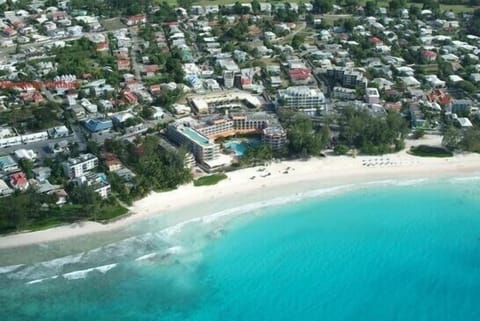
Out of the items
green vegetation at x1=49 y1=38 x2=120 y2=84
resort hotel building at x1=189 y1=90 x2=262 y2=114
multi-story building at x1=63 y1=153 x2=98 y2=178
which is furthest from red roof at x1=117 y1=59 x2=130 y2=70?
multi-story building at x1=63 y1=153 x2=98 y2=178

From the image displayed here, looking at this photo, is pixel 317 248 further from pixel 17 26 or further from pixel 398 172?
pixel 17 26

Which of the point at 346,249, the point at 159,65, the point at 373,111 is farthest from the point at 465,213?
the point at 159,65

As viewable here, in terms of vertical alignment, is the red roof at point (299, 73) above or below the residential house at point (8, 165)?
above

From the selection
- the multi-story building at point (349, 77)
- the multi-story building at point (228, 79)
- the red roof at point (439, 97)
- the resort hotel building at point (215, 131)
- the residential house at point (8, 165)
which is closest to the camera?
the residential house at point (8, 165)

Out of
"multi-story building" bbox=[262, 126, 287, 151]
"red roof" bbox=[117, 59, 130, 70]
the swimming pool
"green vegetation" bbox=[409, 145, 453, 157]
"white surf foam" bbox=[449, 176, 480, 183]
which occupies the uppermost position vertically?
"red roof" bbox=[117, 59, 130, 70]

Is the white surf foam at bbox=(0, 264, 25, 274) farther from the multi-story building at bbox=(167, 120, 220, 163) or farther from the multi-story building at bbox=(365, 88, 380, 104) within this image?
the multi-story building at bbox=(365, 88, 380, 104)

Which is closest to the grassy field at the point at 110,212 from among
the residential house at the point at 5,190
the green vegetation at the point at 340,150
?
the residential house at the point at 5,190

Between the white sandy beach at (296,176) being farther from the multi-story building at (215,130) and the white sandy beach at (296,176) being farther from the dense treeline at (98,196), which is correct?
the multi-story building at (215,130)
